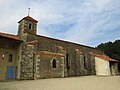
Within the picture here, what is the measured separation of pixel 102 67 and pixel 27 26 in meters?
17.6

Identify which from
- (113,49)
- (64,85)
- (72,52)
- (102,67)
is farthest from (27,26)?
(113,49)

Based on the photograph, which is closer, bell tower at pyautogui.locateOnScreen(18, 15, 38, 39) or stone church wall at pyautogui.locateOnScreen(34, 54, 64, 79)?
stone church wall at pyautogui.locateOnScreen(34, 54, 64, 79)

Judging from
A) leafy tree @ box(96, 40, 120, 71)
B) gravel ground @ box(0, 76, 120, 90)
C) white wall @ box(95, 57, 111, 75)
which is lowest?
gravel ground @ box(0, 76, 120, 90)

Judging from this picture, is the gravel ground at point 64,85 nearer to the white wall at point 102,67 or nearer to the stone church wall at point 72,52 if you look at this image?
the stone church wall at point 72,52

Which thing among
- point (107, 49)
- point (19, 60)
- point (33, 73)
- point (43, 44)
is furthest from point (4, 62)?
point (107, 49)

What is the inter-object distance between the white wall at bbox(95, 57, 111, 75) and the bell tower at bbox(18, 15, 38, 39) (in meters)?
15.6

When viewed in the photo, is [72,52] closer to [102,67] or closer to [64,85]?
[102,67]

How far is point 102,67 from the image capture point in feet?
103

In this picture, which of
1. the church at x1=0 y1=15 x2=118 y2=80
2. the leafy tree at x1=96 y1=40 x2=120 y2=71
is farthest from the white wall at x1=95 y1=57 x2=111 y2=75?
the leafy tree at x1=96 y1=40 x2=120 y2=71

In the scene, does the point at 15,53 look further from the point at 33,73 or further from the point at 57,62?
the point at 57,62

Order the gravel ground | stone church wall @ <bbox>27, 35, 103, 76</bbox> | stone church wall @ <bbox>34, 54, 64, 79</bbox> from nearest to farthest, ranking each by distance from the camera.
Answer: the gravel ground, stone church wall @ <bbox>34, 54, 64, 79</bbox>, stone church wall @ <bbox>27, 35, 103, 76</bbox>

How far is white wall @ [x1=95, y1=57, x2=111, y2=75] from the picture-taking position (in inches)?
1196

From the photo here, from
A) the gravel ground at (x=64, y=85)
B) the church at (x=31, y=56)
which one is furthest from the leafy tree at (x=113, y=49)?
the gravel ground at (x=64, y=85)

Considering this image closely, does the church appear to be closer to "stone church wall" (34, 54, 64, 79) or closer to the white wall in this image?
"stone church wall" (34, 54, 64, 79)
